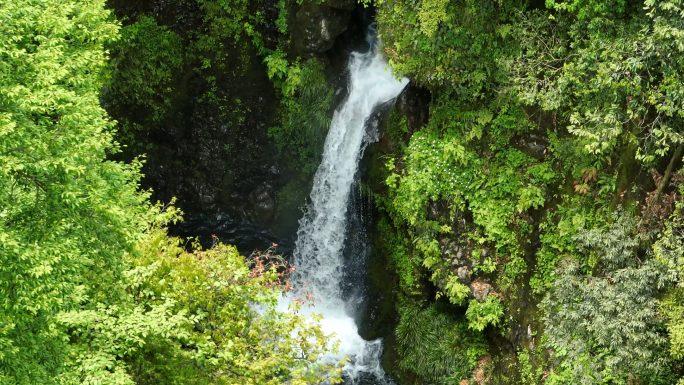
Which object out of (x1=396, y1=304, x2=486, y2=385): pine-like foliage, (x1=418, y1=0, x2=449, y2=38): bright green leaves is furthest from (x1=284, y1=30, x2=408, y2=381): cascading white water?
(x1=418, y1=0, x2=449, y2=38): bright green leaves

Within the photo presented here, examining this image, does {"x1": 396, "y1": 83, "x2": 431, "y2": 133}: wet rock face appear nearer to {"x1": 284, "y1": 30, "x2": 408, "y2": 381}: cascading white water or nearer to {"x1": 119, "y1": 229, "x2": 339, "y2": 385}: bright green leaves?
{"x1": 284, "y1": 30, "x2": 408, "y2": 381}: cascading white water

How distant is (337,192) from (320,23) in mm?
4719

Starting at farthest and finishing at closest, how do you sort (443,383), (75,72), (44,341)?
(443,383), (75,72), (44,341)

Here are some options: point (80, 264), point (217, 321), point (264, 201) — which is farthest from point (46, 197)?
point (264, 201)

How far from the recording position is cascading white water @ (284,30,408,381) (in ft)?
49.3

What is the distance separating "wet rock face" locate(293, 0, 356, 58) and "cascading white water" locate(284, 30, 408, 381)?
108 centimetres

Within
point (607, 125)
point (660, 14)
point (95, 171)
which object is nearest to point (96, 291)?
point (95, 171)

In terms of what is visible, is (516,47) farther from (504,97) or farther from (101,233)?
(101,233)

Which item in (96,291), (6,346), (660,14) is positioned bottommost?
(6,346)

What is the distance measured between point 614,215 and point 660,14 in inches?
125

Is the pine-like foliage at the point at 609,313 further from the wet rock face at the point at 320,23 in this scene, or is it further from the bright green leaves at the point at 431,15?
the wet rock face at the point at 320,23

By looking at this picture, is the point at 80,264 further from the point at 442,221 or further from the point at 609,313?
the point at 442,221

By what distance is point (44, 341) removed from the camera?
20.3 feet

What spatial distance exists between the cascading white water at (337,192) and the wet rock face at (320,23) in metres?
1.08
